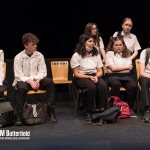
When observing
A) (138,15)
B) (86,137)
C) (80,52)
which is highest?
(138,15)

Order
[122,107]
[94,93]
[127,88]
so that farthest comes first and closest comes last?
[127,88]
[122,107]
[94,93]

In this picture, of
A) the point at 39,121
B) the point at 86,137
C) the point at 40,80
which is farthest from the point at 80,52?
the point at 86,137

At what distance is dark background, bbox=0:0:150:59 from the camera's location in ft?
27.8

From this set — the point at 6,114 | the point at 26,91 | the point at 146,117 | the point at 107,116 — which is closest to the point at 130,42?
the point at 146,117

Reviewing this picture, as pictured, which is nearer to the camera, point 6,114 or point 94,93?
point 6,114

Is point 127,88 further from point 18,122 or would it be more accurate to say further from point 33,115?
point 18,122

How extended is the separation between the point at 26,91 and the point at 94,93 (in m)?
0.94

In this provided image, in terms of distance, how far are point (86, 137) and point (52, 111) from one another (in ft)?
3.39

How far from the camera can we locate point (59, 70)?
742 centimetres

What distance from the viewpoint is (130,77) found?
660cm

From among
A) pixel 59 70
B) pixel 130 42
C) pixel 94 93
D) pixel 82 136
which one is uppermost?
pixel 130 42

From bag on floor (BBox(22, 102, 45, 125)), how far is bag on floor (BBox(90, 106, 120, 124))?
68 centimetres

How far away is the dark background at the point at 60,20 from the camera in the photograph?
8484 millimetres

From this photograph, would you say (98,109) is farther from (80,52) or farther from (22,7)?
(22,7)
